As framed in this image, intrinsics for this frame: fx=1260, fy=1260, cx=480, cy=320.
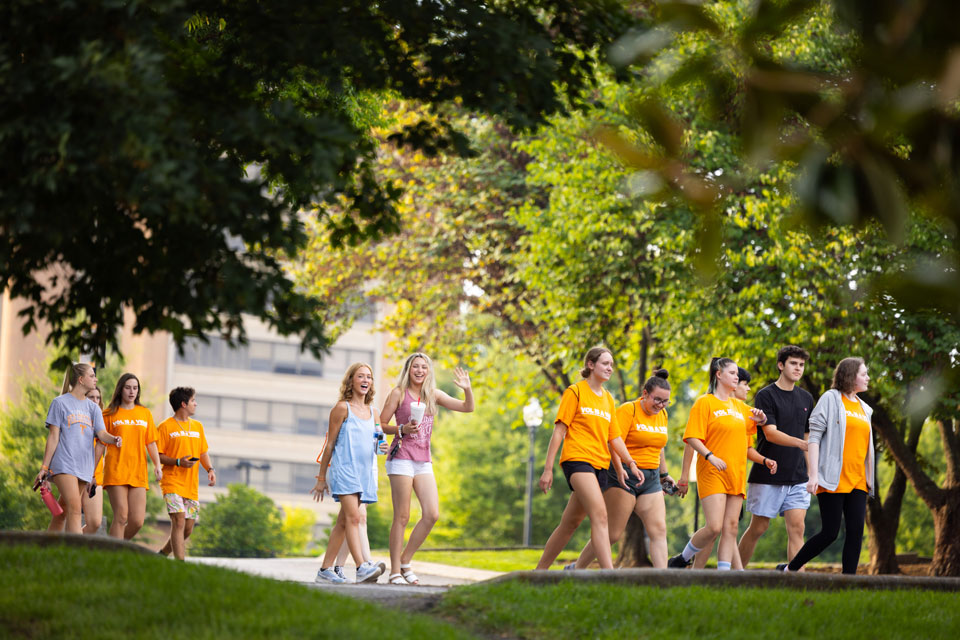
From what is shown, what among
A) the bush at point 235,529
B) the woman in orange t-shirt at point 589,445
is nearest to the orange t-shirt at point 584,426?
the woman in orange t-shirt at point 589,445

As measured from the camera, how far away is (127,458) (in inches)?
447

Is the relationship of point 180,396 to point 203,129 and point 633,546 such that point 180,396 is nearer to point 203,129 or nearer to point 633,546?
point 203,129

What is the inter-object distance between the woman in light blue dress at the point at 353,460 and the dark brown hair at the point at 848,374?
3734 millimetres

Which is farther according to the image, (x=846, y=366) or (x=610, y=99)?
(x=610, y=99)

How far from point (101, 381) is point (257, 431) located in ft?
121

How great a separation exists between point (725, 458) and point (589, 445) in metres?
1.20

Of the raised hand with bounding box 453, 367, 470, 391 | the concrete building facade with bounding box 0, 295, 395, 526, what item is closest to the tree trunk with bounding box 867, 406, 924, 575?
the raised hand with bounding box 453, 367, 470, 391

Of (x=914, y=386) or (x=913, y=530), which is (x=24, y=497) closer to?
(x=913, y=530)

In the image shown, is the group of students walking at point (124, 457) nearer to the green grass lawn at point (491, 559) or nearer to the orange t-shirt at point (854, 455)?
the orange t-shirt at point (854, 455)

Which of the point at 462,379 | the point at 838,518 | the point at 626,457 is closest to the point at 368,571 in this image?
the point at 462,379

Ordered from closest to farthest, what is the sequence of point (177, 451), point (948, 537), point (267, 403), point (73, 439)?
point (73, 439) < point (177, 451) < point (948, 537) < point (267, 403)

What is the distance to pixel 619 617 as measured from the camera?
7676mm

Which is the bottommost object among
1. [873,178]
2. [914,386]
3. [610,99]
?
[914,386]

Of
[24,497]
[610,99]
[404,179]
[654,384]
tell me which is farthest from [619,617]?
[24,497]
